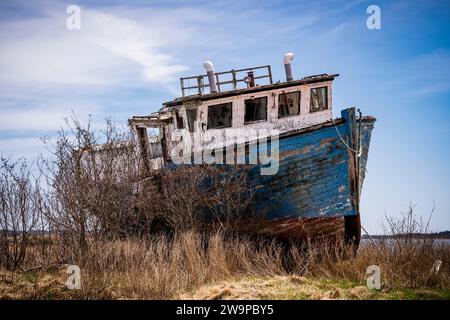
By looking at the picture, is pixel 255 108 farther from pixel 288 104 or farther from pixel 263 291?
pixel 263 291

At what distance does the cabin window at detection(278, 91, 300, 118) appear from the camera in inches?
490

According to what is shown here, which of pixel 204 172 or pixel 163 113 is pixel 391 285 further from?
pixel 163 113

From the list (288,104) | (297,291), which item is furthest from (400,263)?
→ (288,104)

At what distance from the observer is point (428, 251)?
27.4 feet

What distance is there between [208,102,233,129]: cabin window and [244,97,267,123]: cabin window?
0.55 meters

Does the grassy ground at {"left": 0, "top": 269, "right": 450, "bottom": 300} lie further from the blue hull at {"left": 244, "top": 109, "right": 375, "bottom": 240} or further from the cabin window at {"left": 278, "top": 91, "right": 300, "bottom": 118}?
the cabin window at {"left": 278, "top": 91, "right": 300, "bottom": 118}

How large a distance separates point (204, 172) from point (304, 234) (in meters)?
3.31

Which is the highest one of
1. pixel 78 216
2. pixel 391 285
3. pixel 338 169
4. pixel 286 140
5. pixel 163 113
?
pixel 163 113

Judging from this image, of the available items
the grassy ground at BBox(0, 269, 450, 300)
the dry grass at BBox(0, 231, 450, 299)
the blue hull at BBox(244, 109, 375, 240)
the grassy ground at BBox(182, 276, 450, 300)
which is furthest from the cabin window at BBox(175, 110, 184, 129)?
the grassy ground at BBox(182, 276, 450, 300)

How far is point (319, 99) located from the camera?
12625 mm

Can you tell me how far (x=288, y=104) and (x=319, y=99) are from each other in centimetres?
107

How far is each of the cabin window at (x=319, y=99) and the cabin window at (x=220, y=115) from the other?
8.92 feet
